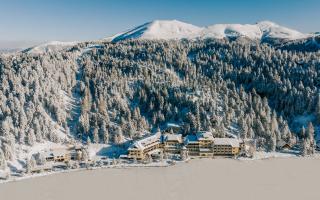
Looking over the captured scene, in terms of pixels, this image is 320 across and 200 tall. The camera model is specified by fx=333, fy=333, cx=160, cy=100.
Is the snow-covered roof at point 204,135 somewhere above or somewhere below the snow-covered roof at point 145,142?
above

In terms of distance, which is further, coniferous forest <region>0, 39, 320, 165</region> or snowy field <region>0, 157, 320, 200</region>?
coniferous forest <region>0, 39, 320, 165</region>

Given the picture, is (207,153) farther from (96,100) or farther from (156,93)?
(96,100)

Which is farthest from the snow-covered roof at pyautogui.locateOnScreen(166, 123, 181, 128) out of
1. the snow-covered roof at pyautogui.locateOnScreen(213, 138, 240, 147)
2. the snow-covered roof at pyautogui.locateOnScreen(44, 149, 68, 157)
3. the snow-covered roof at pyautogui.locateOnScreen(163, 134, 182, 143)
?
the snow-covered roof at pyautogui.locateOnScreen(44, 149, 68, 157)

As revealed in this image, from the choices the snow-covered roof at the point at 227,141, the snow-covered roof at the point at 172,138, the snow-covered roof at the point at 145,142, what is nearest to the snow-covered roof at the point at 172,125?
the snow-covered roof at the point at 145,142

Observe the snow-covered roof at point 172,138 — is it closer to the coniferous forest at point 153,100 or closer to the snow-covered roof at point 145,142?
the snow-covered roof at point 145,142

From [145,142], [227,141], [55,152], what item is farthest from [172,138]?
[55,152]

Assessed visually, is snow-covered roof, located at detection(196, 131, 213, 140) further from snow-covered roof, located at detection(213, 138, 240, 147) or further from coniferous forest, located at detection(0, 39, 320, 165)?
coniferous forest, located at detection(0, 39, 320, 165)

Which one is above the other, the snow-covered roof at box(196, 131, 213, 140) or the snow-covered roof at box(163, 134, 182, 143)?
the snow-covered roof at box(196, 131, 213, 140)

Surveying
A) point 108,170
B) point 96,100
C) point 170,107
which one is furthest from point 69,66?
point 108,170
